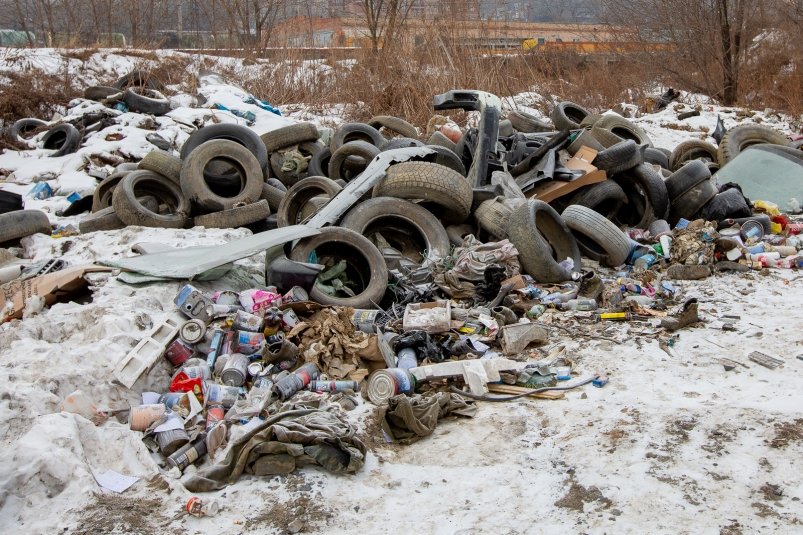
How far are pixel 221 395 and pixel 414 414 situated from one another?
1.19 m

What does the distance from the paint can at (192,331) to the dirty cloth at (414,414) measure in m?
1.49

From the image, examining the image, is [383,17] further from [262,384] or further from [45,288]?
[262,384]

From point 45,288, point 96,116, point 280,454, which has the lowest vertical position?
point 280,454

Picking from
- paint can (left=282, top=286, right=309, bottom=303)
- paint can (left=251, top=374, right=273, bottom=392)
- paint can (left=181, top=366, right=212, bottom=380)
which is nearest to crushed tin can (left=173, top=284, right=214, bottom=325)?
paint can (left=181, top=366, right=212, bottom=380)

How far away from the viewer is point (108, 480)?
330 cm

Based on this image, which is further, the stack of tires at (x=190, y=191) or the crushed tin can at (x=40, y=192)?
the crushed tin can at (x=40, y=192)

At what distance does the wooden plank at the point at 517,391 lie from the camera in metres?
4.09

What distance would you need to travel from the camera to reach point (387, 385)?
4145 millimetres

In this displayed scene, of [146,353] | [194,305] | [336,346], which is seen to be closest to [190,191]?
[194,305]

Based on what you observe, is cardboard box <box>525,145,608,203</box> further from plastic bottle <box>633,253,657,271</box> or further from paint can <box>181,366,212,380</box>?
paint can <box>181,366,212,380</box>

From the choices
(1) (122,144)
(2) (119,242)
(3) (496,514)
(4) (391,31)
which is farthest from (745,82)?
(3) (496,514)

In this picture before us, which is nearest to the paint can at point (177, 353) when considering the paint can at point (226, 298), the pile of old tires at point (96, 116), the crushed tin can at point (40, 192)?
the paint can at point (226, 298)

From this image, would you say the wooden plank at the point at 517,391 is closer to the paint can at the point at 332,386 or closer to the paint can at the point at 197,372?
the paint can at the point at 332,386

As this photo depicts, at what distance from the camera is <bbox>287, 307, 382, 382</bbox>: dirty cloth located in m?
4.46
